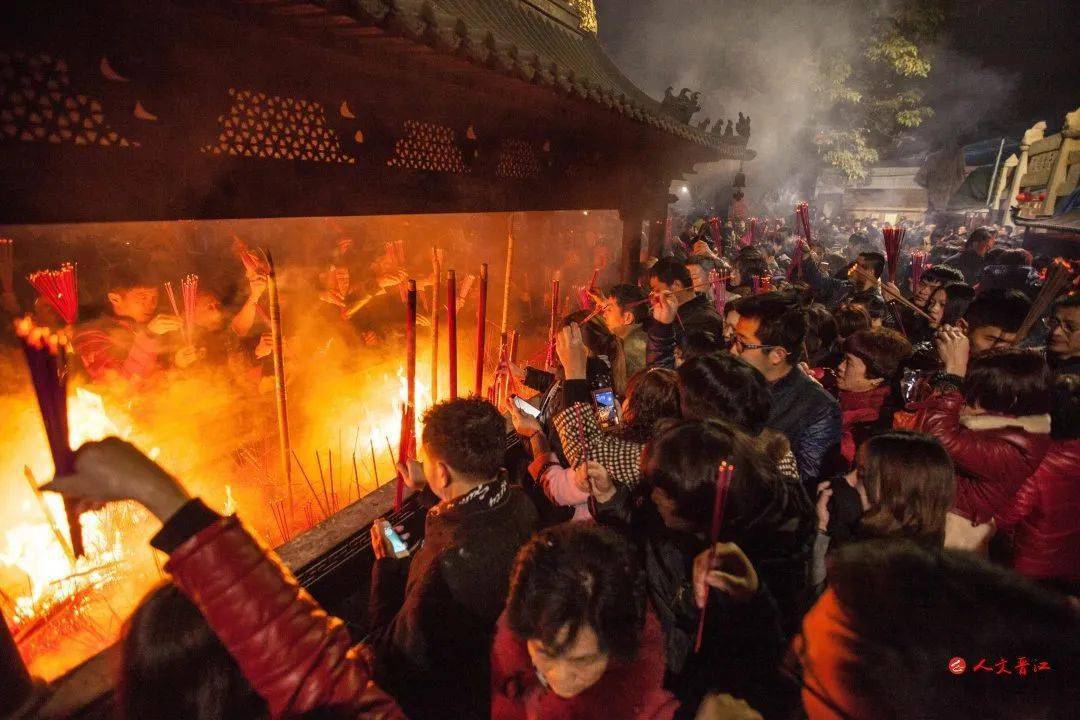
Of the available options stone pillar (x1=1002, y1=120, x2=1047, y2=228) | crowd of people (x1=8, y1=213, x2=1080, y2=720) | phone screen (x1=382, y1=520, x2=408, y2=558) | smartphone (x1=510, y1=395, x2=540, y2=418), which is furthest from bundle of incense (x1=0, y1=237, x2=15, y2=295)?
stone pillar (x1=1002, y1=120, x2=1047, y2=228)

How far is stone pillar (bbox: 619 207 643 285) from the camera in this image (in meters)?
6.83

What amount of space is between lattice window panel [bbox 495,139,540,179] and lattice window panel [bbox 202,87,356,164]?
65.1 inches

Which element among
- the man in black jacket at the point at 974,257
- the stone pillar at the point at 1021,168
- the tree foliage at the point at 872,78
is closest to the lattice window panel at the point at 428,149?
the man in black jacket at the point at 974,257

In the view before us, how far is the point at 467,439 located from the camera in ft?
7.30

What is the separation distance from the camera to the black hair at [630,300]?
5102mm

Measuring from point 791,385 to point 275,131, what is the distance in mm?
3653

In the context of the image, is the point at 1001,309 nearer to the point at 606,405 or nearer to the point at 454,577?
the point at 606,405

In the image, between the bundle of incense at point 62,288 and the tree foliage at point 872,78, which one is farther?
the tree foliage at point 872,78

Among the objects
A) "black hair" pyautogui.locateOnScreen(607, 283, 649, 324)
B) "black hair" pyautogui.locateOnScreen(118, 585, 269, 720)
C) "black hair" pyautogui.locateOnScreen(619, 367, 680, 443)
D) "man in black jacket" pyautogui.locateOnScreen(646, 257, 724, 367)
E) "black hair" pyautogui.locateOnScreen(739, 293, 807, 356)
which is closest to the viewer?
"black hair" pyautogui.locateOnScreen(118, 585, 269, 720)

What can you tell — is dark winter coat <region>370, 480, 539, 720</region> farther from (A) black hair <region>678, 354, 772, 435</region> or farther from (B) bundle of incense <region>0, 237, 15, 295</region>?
(B) bundle of incense <region>0, 237, 15, 295</region>

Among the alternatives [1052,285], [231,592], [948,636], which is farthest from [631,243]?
[231,592]

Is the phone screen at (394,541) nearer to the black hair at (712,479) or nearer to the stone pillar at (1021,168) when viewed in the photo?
the black hair at (712,479)

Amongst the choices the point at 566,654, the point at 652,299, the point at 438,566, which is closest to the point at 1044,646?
the point at 566,654

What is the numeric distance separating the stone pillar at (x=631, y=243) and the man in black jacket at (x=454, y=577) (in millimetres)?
5131
